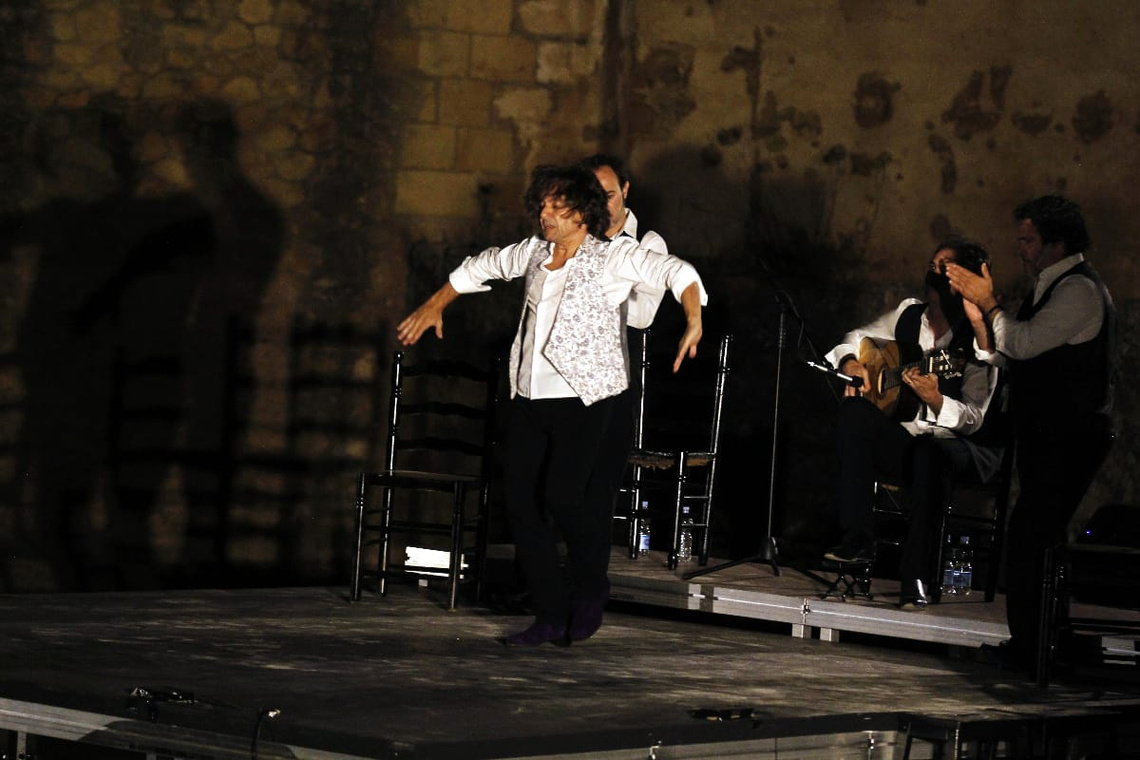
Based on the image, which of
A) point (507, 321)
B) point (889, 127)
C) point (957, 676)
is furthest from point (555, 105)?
point (957, 676)

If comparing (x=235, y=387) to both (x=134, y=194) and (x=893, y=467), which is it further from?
(x=893, y=467)

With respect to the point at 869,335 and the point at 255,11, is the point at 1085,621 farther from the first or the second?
the point at 255,11

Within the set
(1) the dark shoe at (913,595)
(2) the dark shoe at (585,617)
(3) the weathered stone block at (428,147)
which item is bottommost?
(2) the dark shoe at (585,617)

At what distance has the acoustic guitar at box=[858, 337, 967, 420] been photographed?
597cm

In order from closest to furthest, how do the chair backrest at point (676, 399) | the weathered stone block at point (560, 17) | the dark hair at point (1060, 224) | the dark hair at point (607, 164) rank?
1. the dark hair at point (1060, 224)
2. the dark hair at point (607, 164)
3. the chair backrest at point (676, 399)
4. the weathered stone block at point (560, 17)

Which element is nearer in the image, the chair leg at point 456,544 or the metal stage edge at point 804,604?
the metal stage edge at point 804,604

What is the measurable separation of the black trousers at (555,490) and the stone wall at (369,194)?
2673mm

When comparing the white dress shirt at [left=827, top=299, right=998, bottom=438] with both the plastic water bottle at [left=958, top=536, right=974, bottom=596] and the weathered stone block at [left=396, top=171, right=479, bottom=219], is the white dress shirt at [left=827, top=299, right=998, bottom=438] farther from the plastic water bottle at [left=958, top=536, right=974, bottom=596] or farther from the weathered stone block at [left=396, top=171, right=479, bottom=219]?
the weathered stone block at [left=396, top=171, right=479, bottom=219]

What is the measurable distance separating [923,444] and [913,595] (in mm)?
488

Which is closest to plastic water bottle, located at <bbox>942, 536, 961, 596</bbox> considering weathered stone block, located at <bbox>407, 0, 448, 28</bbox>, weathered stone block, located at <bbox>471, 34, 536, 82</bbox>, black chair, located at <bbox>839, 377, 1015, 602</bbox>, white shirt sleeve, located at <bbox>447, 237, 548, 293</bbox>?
black chair, located at <bbox>839, 377, 1015, 602</bbox>

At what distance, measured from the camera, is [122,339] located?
7824 mm

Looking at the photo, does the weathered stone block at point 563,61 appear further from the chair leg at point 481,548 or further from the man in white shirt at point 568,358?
the man in white shirt at point 568,358

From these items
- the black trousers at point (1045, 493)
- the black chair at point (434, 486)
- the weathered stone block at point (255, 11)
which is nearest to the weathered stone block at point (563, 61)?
the weathered stone block at point (255, 11)

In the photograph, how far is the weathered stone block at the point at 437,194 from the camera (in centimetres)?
815
